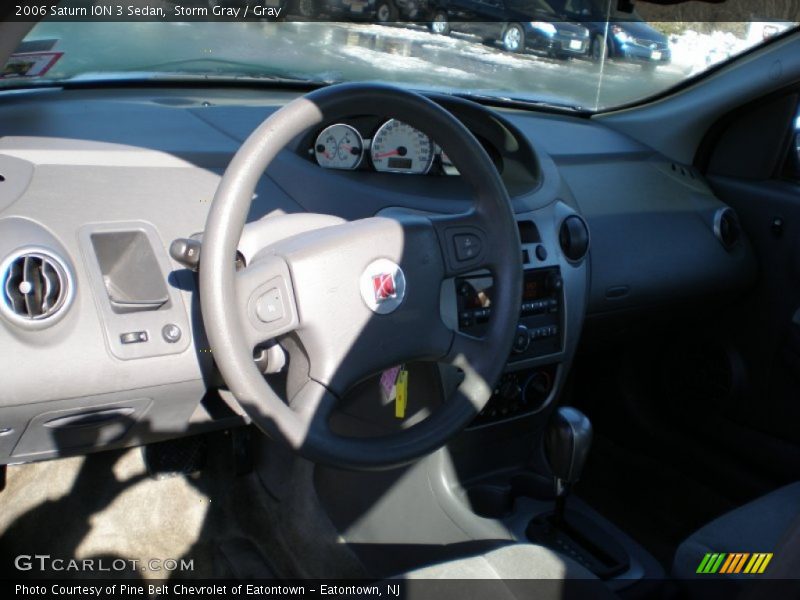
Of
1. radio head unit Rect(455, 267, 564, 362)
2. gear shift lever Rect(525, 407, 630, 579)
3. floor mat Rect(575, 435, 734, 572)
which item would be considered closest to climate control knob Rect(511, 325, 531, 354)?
radio head unit Rect(455, 267, 564, 362)

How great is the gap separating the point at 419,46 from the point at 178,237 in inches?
44.6

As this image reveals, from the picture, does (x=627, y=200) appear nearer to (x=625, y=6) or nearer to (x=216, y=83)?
(x=625, y=6)

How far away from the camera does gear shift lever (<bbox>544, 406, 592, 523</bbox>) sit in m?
2.16

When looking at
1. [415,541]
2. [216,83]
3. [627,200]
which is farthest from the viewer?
[627,200]

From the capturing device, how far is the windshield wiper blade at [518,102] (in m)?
2.95

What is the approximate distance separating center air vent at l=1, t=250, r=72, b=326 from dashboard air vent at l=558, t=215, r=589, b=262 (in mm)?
1225

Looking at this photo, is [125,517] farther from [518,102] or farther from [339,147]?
[518,102]

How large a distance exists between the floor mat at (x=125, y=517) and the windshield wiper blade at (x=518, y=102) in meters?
1.36

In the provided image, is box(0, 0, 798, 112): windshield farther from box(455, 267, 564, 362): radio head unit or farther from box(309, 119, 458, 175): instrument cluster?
box(455, 267, 564, 362): radio head unit

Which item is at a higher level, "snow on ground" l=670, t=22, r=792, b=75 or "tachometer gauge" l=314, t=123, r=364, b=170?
"snow on ground" l=670, t=22, r=792, b=75

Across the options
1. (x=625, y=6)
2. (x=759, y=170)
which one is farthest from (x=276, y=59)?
(x=759, y=170)

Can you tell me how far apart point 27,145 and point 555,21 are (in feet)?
5.54

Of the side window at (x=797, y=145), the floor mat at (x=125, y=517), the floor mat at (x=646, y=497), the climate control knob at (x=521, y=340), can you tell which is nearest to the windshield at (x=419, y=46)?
the side window at (x=797, y=145)

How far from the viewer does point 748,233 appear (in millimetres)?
2914
